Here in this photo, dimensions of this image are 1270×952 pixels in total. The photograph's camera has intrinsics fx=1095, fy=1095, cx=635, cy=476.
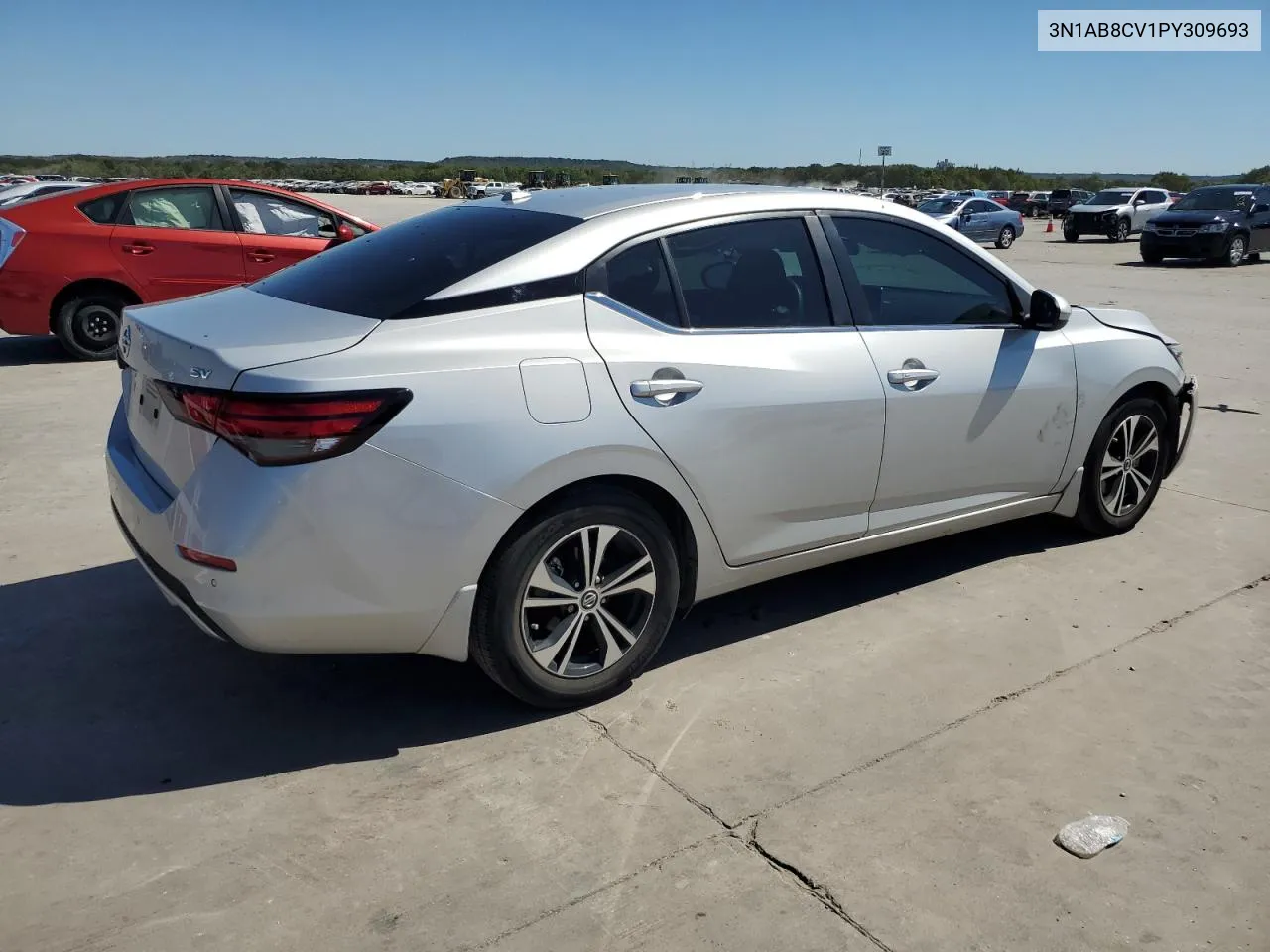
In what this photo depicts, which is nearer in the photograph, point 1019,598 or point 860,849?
point 860,849

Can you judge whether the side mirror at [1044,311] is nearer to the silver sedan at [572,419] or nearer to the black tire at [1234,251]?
the silver sedan at [572,419]

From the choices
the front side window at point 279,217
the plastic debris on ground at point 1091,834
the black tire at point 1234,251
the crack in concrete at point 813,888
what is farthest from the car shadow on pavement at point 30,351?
the black tire at point 1234,251

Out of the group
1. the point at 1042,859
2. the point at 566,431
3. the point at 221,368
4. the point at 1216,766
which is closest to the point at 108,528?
the point at 221,368

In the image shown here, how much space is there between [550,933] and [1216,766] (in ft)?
6.98

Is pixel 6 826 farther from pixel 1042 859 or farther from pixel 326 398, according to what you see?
pixel 1042 859

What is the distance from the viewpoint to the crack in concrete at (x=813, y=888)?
8.54ft

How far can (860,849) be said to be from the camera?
291cm

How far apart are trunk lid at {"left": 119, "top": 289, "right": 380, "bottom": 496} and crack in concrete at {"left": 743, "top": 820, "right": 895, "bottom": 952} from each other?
1789 mm

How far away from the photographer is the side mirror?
4.64 meters

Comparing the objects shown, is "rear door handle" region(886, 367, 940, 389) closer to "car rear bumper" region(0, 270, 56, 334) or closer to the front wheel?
"car rear bumper" region(0, 270, 56, 334)

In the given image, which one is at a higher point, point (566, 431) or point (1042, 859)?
point (566, 431)

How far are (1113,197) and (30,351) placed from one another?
31.6m

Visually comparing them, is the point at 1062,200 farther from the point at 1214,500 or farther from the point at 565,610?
the point at 565,610

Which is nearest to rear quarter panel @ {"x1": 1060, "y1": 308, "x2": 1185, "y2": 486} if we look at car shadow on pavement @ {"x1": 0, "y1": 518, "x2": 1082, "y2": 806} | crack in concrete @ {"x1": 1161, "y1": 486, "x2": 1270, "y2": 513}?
car shadow on pavement @ {"x1": 0, "y1": 518, "x2": 1082, "y2": 806}
